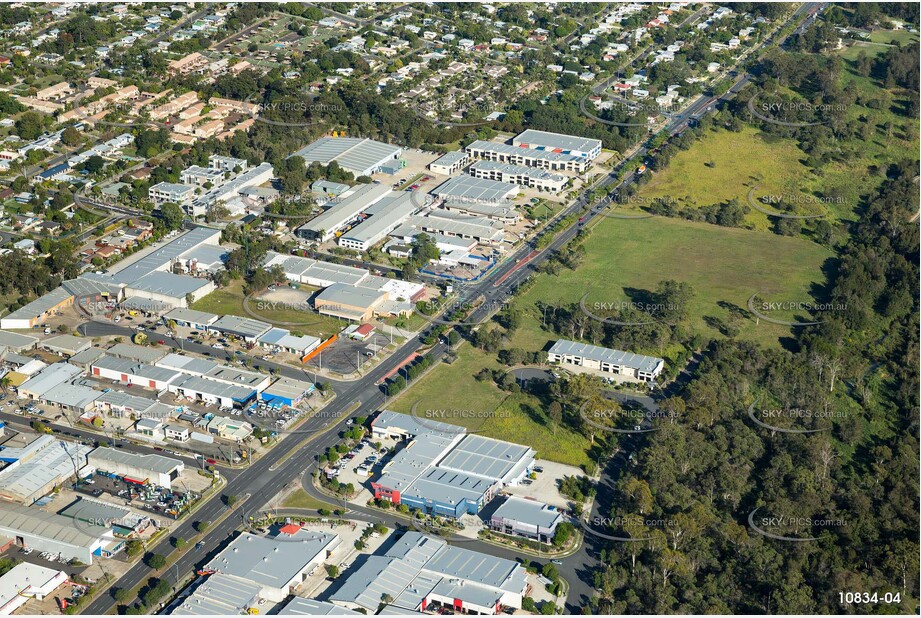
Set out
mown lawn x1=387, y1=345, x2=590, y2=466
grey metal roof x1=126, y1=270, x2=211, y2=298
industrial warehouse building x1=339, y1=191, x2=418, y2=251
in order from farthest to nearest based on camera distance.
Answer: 1. industrial warehouse building x1=339, y1=191, x2=418, y2=251
2. grey metal roof x1=126, y1=270, x2=211, y2=298
3. mown lawn x1=387, y1=345, x2=590, y2=466

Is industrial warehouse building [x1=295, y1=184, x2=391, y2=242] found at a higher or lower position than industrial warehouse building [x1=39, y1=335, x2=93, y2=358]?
lower

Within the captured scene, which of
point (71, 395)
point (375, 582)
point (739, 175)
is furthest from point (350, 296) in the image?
point (739, 175)

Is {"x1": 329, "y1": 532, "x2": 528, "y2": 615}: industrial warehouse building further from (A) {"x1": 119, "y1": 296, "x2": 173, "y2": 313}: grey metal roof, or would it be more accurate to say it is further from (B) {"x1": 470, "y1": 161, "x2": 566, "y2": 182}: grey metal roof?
(B) {"x1": 470, "y1": 161, "x2": 566, "y2": 182}: grey metal roof

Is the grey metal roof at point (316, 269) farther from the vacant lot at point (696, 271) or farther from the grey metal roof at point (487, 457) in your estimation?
the grey metal roof at point (487, 457)

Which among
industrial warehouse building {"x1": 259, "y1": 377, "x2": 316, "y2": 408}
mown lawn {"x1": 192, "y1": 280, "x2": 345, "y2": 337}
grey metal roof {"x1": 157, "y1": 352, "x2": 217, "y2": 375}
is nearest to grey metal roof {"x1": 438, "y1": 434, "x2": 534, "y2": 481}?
industrial warehouse building {"x1": 259, "y1": 377, "x2": 316, "y2": 408}

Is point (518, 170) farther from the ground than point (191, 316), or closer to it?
closer to it

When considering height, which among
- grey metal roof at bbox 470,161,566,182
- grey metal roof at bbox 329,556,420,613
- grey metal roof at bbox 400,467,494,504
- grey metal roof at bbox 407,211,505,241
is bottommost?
grey metal roof at bbox 470,161,566,182

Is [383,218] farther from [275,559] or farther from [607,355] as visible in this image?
[275,559]
